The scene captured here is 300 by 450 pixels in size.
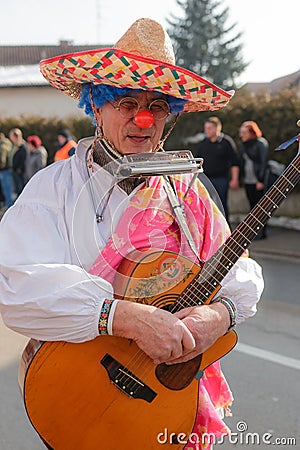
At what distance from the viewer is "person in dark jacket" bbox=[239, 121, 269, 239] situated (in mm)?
8211

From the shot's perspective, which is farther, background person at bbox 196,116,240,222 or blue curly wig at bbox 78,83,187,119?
background person at bbox 196,116,240,222

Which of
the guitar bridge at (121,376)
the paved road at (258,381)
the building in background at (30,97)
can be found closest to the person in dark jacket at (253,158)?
the paved road at (258,381)

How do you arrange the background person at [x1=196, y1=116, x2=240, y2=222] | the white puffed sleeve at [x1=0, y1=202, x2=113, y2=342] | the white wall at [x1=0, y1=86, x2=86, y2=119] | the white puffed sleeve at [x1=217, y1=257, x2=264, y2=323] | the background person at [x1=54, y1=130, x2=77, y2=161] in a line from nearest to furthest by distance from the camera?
the white puffed sleeve at [x1=0, y1=202, x2=113, y2=342] → the white puffed sleeve at [x1=217, y1=257, x2=264, y2=323] → the background person at [x1=196, y1=116, x2=240, y2=222] → the background person at [x1=54, y1=130, x2=77, y2=161] → the white wall at [x1=0, y1=86, x2=86, y2=119]

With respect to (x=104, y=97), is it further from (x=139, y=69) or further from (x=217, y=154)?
(x=217, y=154)

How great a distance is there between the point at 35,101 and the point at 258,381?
22.4 m

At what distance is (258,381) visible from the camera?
3930 mm

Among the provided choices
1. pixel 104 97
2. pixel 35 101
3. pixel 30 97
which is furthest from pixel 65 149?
pixel 30 97

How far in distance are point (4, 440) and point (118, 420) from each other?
1698 millimetres

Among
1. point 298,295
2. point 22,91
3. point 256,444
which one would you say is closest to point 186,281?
point 256,444

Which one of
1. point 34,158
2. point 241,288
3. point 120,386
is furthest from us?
point 34,158

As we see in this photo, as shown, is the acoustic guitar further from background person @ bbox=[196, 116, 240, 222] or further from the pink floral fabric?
background person @ bbox=[196, 116, 240, 222]

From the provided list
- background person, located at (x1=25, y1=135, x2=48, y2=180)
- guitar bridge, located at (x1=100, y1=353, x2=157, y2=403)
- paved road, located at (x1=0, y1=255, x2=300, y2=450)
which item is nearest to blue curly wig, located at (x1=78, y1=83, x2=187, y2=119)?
guitar bridge, located at (x1=100, y1=353, x2=157, y2=403)

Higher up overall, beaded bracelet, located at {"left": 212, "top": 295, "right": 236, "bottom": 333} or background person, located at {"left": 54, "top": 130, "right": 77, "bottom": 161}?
beaded bracelet, located at {"left": 212, "top": 295, "right": 236, "bottom": 333}

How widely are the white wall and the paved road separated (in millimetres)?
20105
